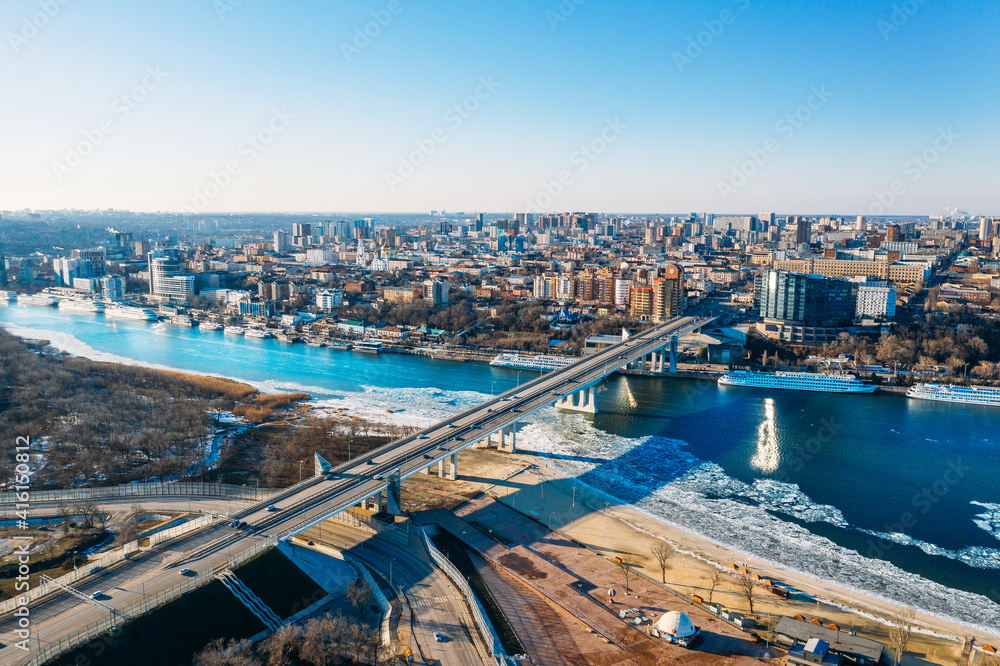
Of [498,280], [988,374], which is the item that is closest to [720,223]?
[498,280]

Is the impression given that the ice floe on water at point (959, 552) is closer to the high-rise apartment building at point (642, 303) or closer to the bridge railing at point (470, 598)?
the bridge railing at point (470, 598)

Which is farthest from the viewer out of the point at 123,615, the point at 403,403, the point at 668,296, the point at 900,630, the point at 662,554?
the point at 668,296

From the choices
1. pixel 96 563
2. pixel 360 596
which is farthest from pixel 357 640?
pixel 96 563

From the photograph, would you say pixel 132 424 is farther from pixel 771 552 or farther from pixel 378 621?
pixel 771 552

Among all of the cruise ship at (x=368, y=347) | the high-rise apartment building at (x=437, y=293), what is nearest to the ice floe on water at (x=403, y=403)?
the cruise ship at (x=368, y=347)

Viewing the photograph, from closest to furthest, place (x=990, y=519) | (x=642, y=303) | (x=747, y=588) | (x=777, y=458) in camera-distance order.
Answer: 1. (x=747, y=588)
2. (x=990, y=519)
3. (x=777, y=458)
4. (x=642, y=303)

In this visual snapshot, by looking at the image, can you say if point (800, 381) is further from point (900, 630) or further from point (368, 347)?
point (368, 347)
